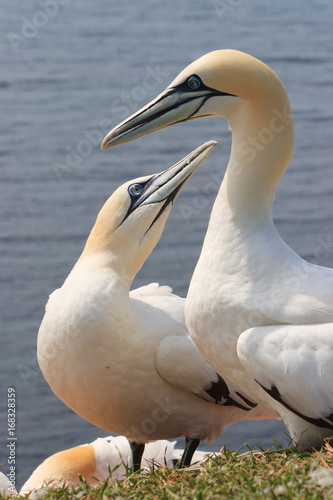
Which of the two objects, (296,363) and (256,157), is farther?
(256,157)

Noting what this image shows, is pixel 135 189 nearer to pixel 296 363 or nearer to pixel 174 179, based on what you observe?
pixel 174 179

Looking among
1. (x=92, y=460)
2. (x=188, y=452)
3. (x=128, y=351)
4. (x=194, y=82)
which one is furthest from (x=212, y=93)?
(x=92, y=460)

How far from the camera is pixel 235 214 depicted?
11.4 feet

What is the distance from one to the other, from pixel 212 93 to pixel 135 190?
968 millimetres

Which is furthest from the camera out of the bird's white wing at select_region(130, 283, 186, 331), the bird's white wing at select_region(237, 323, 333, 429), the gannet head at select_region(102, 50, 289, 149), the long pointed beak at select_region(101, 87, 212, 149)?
the bird's white wing at select_region(130, 283, 186, 331)

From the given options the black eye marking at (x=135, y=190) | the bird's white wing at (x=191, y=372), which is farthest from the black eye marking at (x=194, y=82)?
the bird's white wing at (x=191, y=372)

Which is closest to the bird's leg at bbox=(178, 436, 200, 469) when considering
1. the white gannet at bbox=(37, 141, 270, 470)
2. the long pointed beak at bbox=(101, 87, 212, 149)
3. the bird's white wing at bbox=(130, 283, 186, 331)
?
the white gannet at bbox=(37, 141, 270, 470)

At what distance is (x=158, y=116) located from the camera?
3580mm

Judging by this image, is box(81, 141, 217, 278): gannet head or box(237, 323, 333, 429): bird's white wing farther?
box(81, 141, 217, 278): gannet head

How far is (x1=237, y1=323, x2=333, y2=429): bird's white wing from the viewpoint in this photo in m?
3.12

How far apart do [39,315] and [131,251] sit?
3690mm

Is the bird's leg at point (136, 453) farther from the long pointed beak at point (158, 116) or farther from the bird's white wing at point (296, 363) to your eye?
the long pointed beak at point (158, 116)

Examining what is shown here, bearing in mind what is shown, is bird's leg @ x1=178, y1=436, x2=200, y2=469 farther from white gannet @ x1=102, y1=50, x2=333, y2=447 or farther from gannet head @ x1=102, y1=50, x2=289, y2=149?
gannet head @ x1=102, y1=50, x2=289, y2=149

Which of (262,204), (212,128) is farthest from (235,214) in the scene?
(212,128)
